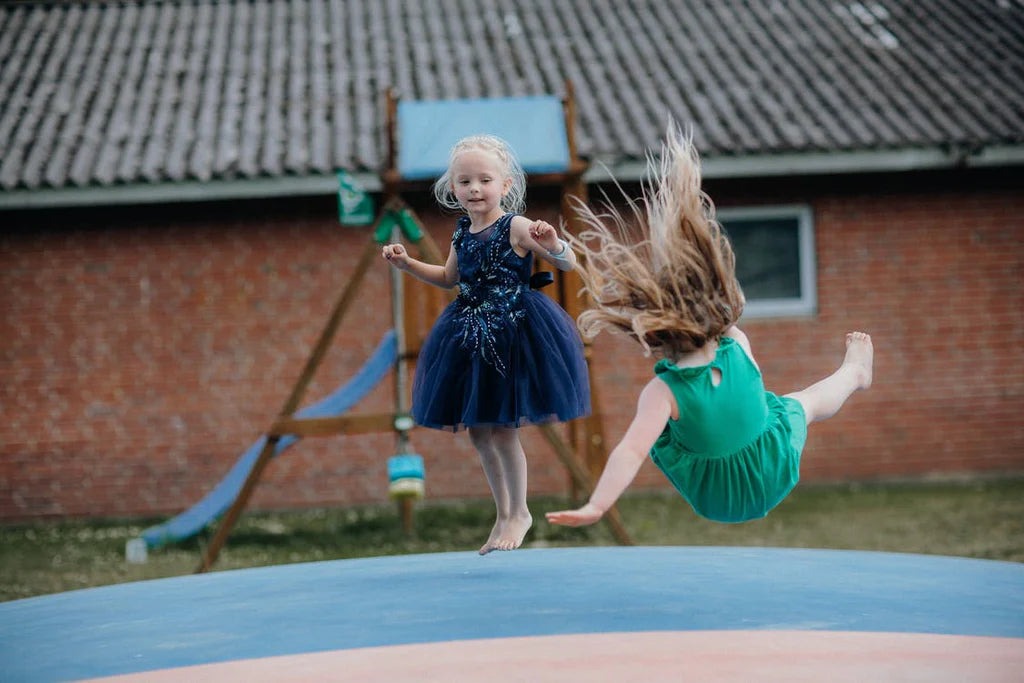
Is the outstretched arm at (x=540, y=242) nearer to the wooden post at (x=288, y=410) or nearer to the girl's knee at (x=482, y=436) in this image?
the girl's knee at (x=482, y=436)

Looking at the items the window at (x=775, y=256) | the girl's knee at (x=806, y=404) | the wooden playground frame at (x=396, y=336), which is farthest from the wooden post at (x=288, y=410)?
the window at (x=775, y=256)

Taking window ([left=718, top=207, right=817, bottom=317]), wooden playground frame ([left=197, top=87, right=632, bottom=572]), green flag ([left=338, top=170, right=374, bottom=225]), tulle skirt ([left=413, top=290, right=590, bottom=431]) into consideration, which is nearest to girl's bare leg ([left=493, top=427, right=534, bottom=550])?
tulle skirt ([left=413, top=290, right=590, bottom=431])

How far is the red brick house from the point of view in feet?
34.3

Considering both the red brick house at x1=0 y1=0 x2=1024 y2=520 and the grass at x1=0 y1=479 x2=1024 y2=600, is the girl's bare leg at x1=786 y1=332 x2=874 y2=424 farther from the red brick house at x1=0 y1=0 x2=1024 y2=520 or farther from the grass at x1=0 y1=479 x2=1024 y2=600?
the red brick house at x1=0 y1=0 x2=1024 y2=520

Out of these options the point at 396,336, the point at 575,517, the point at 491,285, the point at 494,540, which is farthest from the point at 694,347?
the point at 396,336

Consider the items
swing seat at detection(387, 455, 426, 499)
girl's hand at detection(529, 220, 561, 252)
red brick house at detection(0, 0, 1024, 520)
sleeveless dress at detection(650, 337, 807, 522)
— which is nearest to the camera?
sleeveless dress at detection(650, 337, 807, 522)

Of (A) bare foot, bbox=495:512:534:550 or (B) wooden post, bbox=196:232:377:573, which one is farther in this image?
(B) wooden post, bbox=196:232:377:573

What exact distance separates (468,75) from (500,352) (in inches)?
312

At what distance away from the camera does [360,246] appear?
417 inches

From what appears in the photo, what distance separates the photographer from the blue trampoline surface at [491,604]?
144 inches

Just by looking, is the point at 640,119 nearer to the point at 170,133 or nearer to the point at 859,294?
the point at 859,294

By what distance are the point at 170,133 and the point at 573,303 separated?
201 inches

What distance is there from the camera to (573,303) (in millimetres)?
7316

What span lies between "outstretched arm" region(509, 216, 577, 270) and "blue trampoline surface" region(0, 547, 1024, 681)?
1124mm
